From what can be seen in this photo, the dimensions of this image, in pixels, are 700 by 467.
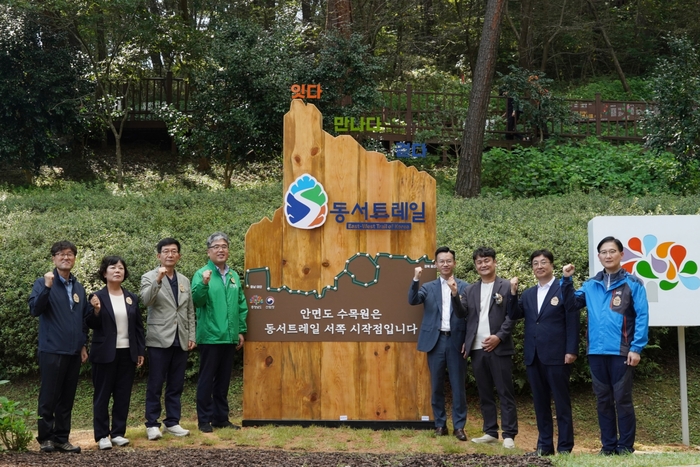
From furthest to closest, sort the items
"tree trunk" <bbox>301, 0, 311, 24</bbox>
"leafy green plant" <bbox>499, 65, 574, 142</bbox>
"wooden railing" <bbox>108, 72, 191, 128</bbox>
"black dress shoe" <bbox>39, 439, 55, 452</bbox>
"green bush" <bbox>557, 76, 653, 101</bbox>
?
"green bush" <bbox>557, 76, 653, 101</bbox> → "tree trunk" <bbox>301, 0, 311, 24</bbox> → "wooden railing" <bbox>108, 72, 191, 128</bbox> → "leafy green plant" <bbox>499, 65, 574, 142</bbox> → "black dress shoe" <bbox>39, 439, 55, 452</bbox>

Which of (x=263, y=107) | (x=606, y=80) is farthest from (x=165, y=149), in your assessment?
(x=606, y=80)

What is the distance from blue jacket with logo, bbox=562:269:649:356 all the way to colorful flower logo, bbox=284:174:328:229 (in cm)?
225

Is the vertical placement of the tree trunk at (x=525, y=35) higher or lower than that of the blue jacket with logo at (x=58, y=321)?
higher

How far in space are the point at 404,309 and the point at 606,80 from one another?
2116 cm

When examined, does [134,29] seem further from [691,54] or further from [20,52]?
[691,54]

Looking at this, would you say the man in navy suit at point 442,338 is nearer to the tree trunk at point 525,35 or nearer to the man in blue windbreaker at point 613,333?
the man in blue windbreaker at point 613,333

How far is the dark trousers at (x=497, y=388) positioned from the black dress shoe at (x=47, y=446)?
3341 millimetres

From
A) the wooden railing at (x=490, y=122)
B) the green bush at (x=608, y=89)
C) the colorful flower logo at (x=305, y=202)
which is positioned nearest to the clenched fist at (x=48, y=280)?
the colorful flower logo at (x=305, y=202)

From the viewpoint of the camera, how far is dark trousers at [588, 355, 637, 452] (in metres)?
5.62

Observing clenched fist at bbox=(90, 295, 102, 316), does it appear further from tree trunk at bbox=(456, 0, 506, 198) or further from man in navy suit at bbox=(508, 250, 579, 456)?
tree trunk at bbox=(456, 0, 506, 198)

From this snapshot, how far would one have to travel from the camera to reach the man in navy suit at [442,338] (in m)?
6.29

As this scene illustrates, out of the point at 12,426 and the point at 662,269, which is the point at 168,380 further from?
the point at 662,269

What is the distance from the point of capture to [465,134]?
14445mm

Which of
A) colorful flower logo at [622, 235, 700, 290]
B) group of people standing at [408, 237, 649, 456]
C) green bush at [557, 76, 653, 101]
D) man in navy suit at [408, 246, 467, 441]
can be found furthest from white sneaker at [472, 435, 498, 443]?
green bush at [557, 76, 653, 101]
